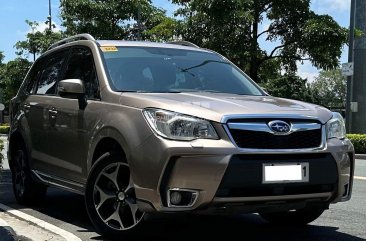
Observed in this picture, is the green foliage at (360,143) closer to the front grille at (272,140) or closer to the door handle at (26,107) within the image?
the door handle at (26,107)

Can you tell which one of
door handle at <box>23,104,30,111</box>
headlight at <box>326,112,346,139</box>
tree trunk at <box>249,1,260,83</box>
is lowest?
headlight at <box>326,112,346,139</box>

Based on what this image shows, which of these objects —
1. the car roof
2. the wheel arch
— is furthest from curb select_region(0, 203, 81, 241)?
the car roof

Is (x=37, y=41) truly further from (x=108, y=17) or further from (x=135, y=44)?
(x=135, y=44)

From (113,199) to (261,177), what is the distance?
1358mm

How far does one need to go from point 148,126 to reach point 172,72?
130 cm

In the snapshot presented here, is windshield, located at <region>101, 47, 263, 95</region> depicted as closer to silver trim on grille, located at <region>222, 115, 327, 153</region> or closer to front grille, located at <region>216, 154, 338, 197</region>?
silver trim on grille, located at <region>222, 115, 327, 153</region>

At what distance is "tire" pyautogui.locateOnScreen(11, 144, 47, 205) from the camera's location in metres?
6.92

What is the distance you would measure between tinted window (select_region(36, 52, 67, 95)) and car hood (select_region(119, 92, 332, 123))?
1825 millimetres

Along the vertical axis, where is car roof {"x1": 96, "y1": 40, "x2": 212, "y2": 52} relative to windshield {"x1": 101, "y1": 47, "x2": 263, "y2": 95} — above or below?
above

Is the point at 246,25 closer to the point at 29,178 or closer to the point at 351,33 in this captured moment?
the point at 351,33

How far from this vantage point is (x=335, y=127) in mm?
4844

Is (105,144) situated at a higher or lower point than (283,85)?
lower

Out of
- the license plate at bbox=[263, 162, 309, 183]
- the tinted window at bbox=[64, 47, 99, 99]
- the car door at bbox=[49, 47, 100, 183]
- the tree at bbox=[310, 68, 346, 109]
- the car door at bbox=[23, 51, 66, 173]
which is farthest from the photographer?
the tree at bbox=[310, 68, 346, 109]

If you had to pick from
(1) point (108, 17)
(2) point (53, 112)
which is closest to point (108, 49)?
(2) point (53, 112)
